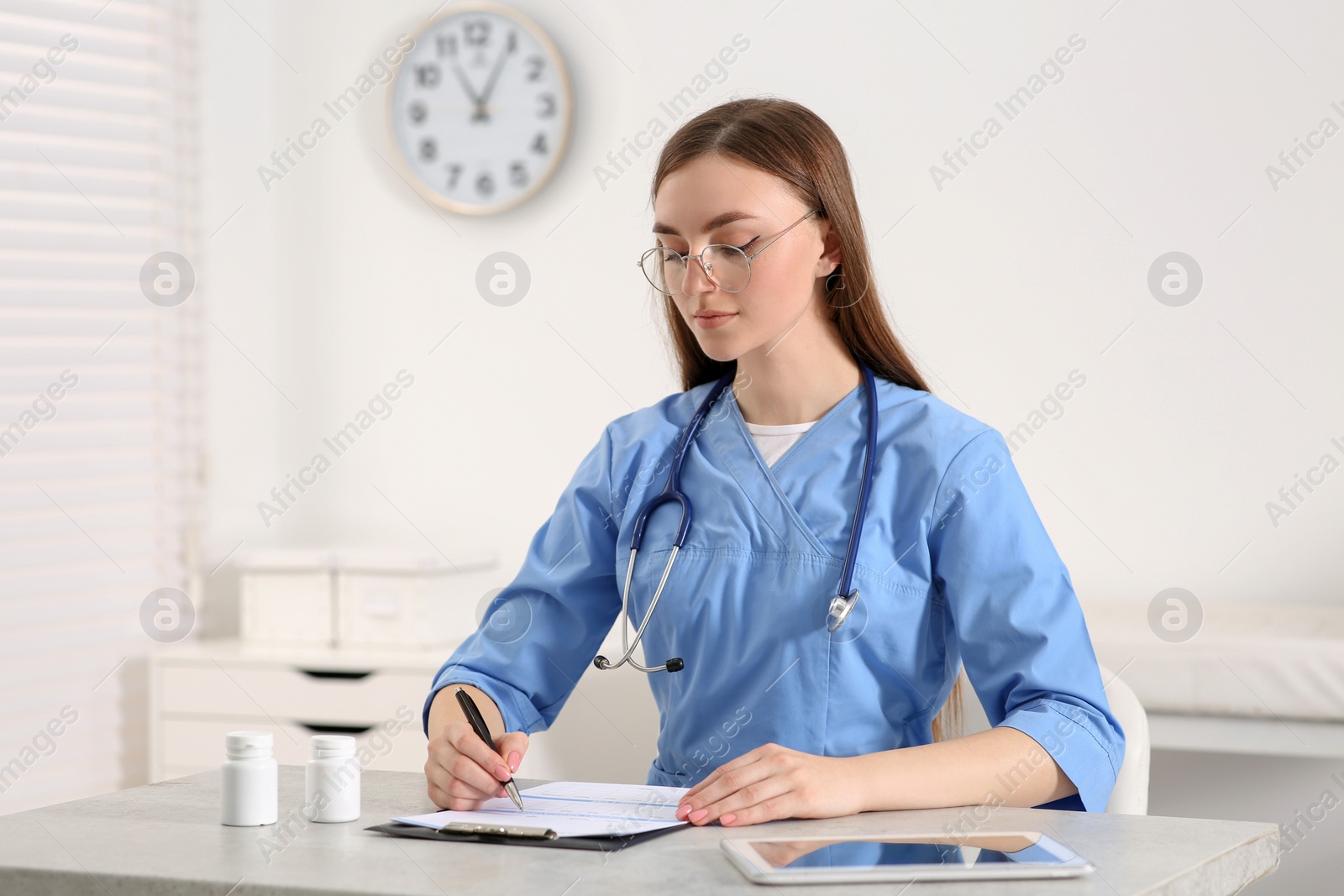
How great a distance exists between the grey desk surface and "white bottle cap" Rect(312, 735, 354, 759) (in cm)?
6

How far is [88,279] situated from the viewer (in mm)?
2760

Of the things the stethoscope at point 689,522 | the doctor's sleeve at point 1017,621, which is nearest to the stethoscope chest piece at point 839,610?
the stethoscope at point 689,522

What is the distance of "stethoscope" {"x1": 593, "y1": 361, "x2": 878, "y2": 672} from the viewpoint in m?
1.33

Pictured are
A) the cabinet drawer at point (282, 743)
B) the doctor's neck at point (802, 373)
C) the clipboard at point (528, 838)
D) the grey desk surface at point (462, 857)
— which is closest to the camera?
the grey desk surface at point (462, 857)

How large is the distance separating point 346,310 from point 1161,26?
6.07 ft

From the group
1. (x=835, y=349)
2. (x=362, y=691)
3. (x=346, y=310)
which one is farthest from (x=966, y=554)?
(x=346, y=310)

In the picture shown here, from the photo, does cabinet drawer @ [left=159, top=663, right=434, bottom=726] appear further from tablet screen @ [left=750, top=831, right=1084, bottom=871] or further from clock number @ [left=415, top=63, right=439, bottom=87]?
tablet screen @ [left=750, top=831, right=1084, bottom=871]

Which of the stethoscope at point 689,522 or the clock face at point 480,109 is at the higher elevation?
the clock face at point 480,109

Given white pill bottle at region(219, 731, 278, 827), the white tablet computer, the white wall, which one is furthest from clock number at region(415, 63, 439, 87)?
the white tablet computer

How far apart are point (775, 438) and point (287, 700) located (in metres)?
1.52

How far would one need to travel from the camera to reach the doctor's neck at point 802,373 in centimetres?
152

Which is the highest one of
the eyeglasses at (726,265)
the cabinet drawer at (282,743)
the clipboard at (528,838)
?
the eyeglasses at (726,265)

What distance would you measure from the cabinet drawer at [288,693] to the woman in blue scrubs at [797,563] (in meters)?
1.08

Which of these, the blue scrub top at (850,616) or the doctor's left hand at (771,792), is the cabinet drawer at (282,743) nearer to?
the blue scrub top at (850,616)
